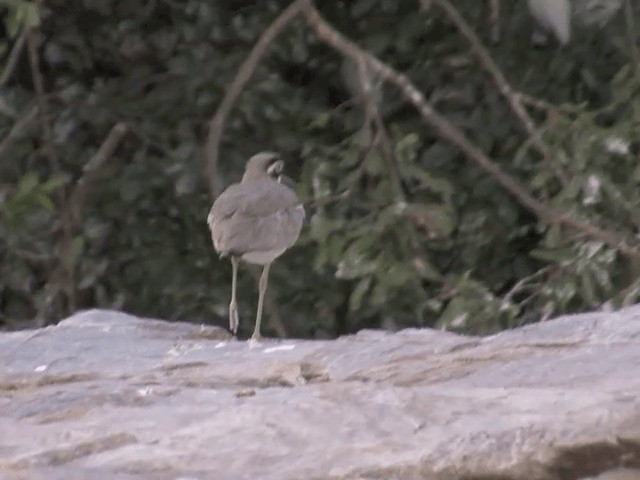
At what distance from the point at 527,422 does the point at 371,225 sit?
78.9 inches

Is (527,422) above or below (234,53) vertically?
below

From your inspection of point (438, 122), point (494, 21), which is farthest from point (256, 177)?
point (494, 21)

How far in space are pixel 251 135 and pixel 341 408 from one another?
8.25ft

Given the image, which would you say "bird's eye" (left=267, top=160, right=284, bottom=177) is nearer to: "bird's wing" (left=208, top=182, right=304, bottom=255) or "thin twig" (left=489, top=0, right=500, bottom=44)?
"bird's wing" (left=208, top=182, right=304, bottom=255)

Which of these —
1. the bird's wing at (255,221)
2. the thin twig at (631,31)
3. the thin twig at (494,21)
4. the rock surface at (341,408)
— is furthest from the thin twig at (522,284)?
the rock surface at (341,408)

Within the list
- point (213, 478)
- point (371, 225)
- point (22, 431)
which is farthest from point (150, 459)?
point (371, 225)

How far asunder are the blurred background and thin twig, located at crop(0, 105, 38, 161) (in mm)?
11

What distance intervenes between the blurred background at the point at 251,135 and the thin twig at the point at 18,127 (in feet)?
0.04

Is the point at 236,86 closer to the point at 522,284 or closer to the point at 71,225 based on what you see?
the point at 71,225

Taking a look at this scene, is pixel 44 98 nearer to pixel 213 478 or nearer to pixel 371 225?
pixel 371 225

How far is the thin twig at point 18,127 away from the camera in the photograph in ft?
14.6

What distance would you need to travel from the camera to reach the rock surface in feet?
6.64

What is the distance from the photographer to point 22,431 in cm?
225

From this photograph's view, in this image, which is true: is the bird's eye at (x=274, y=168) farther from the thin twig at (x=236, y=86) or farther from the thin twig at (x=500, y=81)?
the thin twig at (x=500, y=81)
